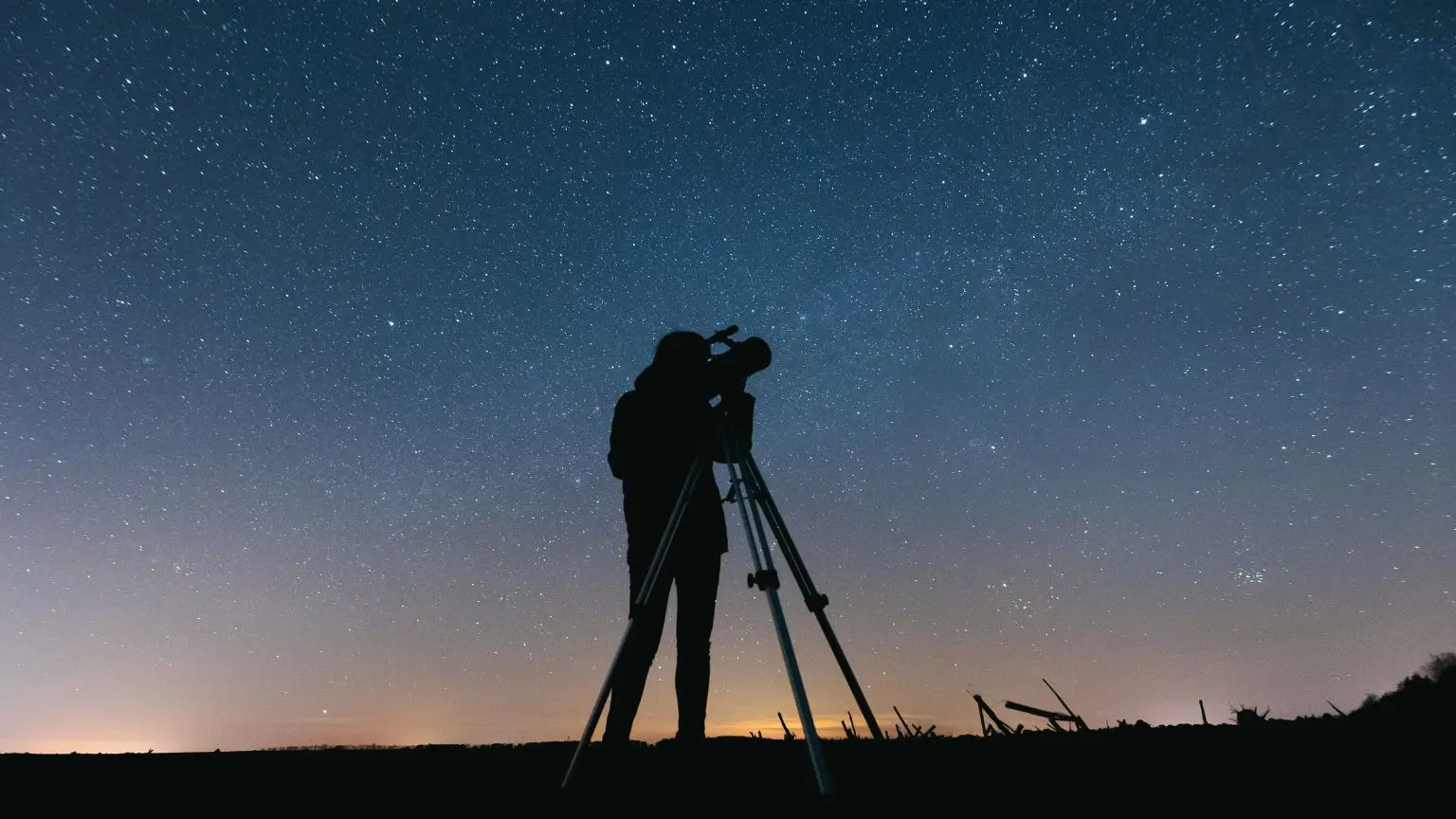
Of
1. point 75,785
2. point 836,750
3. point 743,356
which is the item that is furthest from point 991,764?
point 75,785

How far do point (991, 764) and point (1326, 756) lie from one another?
4.02 ft

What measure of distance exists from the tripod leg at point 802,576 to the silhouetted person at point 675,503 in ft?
1.02

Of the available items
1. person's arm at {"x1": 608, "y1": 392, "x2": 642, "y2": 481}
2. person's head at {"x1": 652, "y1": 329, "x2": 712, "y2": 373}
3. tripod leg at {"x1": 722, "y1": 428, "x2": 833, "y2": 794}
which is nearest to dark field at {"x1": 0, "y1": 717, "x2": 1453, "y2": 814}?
tripod leg at {"x1": 722, "y1": 428, "x2": 833, "y2": 794}

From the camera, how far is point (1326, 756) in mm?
2553

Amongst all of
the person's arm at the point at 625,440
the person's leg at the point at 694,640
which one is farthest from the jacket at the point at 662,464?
the person's leg at the point at 694,640

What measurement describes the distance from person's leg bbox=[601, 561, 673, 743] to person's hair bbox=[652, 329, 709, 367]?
48.9 inches

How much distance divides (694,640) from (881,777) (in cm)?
146

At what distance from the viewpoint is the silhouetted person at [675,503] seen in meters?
3.67

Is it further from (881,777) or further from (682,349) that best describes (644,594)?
(682,349)

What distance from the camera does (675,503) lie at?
12.1 ft

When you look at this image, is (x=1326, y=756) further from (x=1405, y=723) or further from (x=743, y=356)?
(x=743, y=356)

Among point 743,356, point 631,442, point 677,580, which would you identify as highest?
point 743,356

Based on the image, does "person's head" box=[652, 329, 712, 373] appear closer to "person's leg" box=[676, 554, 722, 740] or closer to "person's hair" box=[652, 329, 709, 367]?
"person's hair" box=[652, 329, 709, 367]

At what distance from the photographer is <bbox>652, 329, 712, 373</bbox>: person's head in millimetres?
4059
